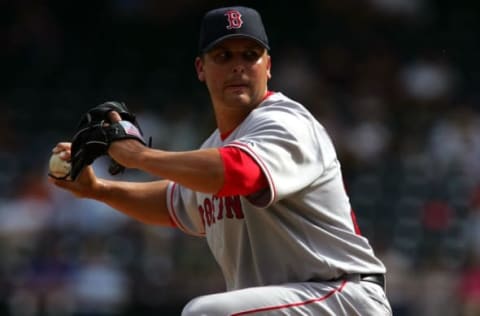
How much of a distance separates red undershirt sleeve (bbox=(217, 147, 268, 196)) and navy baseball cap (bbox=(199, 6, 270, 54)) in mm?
573

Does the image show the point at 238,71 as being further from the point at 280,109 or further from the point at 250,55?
the point at 280,109

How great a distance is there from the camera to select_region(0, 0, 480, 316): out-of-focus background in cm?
1052

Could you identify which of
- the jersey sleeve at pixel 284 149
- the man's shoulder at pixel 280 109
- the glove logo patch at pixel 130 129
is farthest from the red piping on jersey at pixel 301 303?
the glove logo patch at pixel 130 129

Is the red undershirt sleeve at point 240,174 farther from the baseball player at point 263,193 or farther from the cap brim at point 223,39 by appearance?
the cap brim at point 223,39

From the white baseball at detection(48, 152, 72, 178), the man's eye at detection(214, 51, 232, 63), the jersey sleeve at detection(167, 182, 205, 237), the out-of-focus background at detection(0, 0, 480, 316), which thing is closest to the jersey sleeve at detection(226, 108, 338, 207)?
Result: the man's eye at detection(214, 51, 232, 63)

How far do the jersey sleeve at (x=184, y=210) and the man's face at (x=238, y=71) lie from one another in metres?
0.70

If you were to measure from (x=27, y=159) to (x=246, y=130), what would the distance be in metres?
7.78

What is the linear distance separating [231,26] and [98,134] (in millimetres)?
728

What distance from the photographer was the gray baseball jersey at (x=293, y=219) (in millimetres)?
4645

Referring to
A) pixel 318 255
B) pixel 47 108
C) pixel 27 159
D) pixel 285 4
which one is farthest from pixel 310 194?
pixel 285 4

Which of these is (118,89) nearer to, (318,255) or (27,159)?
(27,159)

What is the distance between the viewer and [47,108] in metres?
13.4

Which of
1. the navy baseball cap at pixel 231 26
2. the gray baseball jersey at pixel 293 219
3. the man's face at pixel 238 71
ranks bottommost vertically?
the gray baseball jersey at pixel 293 219

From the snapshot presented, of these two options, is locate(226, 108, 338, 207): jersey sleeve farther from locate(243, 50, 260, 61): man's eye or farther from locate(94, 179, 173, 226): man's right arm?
locate(94, 179, 173, 226): man's right arm
